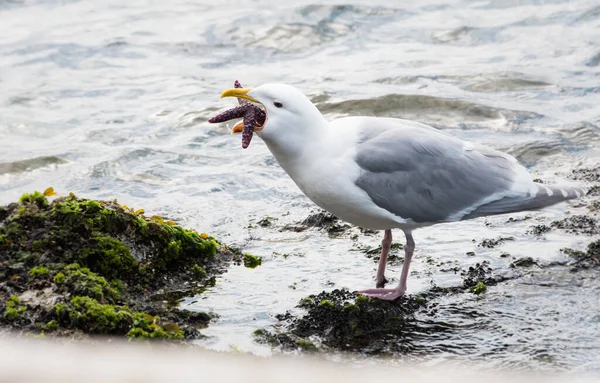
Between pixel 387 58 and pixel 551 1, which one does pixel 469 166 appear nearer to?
pixel 387 58

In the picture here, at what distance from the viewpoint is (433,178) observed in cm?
577

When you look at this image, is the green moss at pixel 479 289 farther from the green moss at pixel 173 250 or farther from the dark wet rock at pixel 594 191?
the dark wet rock at pixel 594 191

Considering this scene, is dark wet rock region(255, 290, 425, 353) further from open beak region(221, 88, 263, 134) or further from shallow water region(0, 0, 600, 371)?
open beak region(221, 88, 263, 134)

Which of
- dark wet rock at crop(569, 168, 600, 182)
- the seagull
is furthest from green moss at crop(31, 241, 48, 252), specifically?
dark wet rock at crop(569, 168, 600, 182)

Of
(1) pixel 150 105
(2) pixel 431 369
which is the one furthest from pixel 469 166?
(1) pixel 150 105

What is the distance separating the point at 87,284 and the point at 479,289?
2.61 meters

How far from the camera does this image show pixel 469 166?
5.87m

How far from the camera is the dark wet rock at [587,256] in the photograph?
5949 millimetres

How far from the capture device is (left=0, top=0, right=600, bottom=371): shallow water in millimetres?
5500

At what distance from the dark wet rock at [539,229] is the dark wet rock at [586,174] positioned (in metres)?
1.50

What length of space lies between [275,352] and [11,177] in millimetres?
5442

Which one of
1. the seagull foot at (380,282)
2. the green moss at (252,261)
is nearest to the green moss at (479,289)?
the seagull foot at (380,282)

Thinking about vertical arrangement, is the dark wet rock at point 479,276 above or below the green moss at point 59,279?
above

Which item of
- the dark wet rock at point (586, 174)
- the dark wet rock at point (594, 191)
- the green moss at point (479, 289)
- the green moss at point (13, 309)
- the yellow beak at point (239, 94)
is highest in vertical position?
the yellow beak at point (239, 94)
